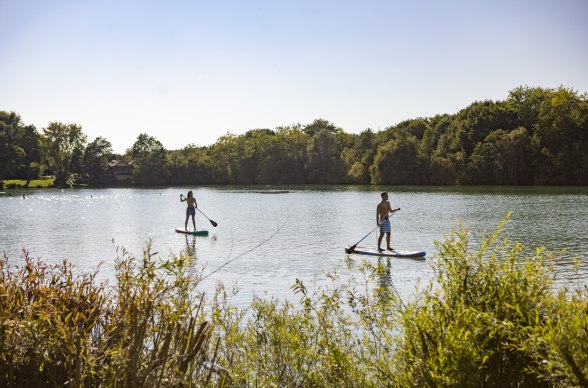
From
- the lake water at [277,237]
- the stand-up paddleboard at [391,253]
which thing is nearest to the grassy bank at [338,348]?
the lake water at [277,237]

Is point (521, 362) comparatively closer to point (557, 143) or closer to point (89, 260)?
point (89, 260)

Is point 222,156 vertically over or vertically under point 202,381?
over

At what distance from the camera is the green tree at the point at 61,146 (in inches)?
4961

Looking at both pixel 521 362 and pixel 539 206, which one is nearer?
pixel 521 362

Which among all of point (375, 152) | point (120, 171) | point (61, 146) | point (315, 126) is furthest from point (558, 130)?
point (120, 171)

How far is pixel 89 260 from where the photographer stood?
21359 millimetres

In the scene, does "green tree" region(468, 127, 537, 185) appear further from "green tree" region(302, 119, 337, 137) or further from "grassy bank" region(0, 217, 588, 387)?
"grassy bank" region(0, 217, 588, 387)

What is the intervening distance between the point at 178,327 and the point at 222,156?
13475 cm

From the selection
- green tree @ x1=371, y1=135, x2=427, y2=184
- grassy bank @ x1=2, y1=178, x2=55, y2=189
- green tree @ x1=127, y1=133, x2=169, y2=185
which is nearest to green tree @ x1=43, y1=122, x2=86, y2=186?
grassy bank @ x1=2, y1=178, x2=55, y2=189

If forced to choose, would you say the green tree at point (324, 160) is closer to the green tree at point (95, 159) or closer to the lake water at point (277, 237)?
the green tree at point (95, 159)

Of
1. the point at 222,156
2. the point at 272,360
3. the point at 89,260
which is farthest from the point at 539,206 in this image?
the point at 222,156

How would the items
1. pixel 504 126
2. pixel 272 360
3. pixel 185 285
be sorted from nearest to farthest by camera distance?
pixel 185 285
pixel 272 360
pixel 504 126

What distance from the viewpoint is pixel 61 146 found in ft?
421

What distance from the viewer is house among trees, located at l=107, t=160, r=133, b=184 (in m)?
145
